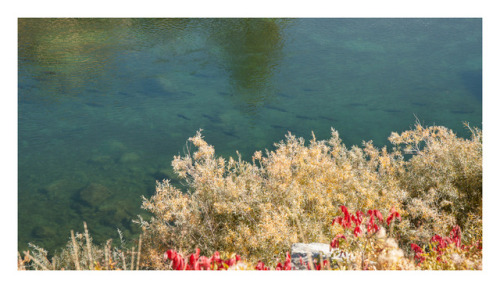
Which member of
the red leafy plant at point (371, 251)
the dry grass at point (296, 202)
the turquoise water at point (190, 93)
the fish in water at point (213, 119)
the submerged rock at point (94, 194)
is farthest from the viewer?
the fish in water at point (213, 119)

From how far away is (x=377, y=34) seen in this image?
1267 cm

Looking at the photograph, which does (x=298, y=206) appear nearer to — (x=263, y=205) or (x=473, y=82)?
(x=263, y=205)

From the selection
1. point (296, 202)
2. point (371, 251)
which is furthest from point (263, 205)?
point (371, 251)

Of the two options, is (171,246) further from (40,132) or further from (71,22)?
(71,22)

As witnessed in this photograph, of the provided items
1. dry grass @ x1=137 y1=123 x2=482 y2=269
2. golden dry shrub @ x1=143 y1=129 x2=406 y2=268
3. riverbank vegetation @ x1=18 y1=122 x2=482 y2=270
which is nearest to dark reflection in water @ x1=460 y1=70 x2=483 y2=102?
riverbank vegetation @ x1=18 y1=122 x2=482 y2=270

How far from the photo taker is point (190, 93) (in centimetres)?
1122

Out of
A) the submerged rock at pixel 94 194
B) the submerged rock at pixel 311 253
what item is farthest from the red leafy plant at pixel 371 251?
the submerged rock at pixel 94 194

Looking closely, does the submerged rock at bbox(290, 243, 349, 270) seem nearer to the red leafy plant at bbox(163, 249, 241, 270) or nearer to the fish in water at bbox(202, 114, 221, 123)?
the red leafy plant at bbox(163, 249, 241, 270)

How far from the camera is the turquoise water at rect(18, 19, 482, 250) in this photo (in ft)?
28.0

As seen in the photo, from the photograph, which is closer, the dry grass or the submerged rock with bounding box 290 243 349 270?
the submerged rock with bounding box 290 243 349 270

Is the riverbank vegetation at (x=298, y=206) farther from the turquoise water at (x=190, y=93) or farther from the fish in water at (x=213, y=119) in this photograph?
the fish in water at (x=213, y=119)

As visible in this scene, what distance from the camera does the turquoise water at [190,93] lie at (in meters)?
8.52
